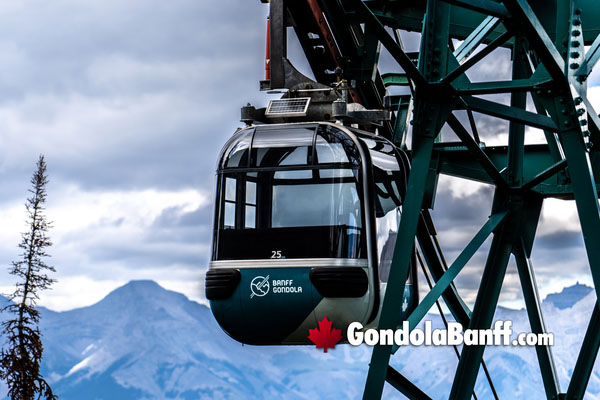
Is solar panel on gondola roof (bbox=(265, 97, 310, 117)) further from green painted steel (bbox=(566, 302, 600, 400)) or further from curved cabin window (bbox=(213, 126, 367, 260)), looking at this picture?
green painted steel (bbox=(566, 302, 600, 400))

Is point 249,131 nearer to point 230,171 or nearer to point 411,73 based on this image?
point 230,171

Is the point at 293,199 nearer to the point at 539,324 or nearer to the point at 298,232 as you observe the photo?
the point at 298,232

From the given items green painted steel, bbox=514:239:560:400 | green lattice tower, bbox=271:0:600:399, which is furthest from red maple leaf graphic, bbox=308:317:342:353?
green painted steel, bbox=514:239:560:400

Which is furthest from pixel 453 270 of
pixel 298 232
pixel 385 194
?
pixel 298 232

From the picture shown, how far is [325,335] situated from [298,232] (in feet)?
3.82

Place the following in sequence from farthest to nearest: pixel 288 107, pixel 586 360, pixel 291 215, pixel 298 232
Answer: pixel 586 360 → pixel 288 107 → pixel 291 215 → pixel 298 232

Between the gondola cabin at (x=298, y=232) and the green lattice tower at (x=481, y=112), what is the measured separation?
2.04 feet

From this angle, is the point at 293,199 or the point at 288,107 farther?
the point at 288,107

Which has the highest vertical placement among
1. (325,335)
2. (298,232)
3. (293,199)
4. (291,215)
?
(293,199)

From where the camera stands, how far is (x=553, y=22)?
12406mm

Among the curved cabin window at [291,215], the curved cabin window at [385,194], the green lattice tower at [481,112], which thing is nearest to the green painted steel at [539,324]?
the green lattice tower at [481,112]

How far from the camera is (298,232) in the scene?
1062 centimetres

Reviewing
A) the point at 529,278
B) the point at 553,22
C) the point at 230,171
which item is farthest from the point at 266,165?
the point at 529,278

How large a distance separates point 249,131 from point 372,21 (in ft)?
7.96
